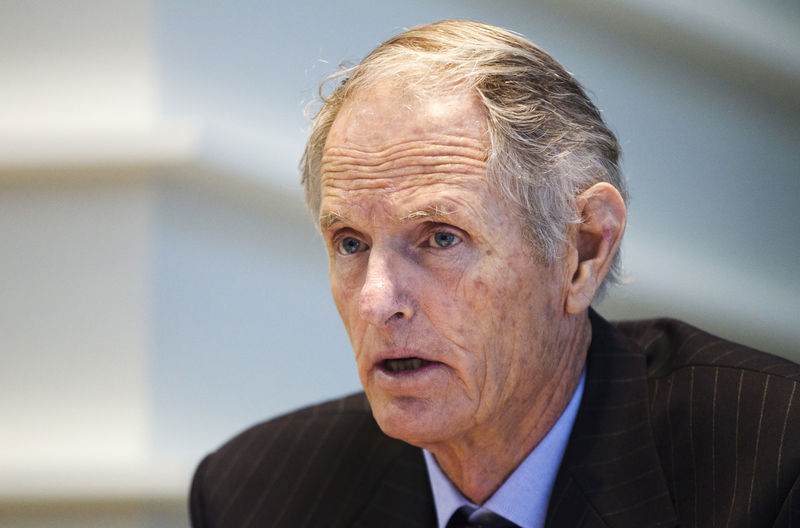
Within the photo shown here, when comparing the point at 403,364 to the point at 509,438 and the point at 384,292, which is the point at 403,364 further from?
the point at 509,438

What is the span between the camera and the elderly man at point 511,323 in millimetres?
1662

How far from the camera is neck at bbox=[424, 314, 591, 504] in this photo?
1.81 m

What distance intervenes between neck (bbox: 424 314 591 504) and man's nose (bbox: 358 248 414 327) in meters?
0.31

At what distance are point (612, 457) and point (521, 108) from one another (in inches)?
25.3

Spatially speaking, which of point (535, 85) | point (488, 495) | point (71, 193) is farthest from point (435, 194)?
point (71, 193)

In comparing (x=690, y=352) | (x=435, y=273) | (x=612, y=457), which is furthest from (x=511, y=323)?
(x=690, y=352)

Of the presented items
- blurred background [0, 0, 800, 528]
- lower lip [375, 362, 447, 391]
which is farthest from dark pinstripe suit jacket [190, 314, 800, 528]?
blurred background [0, 0, 800, 528]

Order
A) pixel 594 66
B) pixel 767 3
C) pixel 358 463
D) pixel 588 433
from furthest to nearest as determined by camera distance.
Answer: pixel 767 3, pixel 594 66, pixel 358 463, pixel 588 433

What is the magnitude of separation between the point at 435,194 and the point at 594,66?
157 cm

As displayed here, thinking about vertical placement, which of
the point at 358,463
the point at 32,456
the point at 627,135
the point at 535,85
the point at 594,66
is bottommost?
the point at 32,456

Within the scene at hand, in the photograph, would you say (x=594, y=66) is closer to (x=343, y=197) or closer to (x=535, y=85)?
(x=535, y=85)

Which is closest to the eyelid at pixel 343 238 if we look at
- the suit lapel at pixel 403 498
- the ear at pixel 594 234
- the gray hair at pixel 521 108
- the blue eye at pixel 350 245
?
the blue eye at pixel 350 245

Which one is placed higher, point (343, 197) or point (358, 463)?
point (343, 197)

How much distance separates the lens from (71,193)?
2613 millimetres
